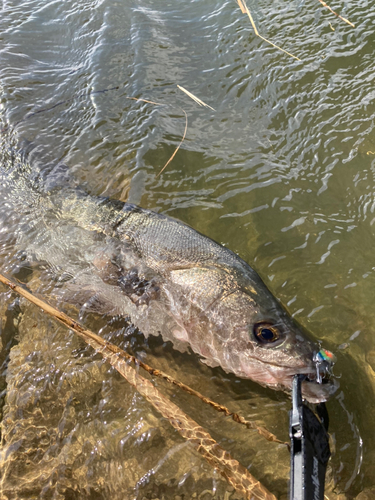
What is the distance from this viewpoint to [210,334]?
3016 millimetres

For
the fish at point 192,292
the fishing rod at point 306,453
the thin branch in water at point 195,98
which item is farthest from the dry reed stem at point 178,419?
the thin branch in water at point 195,98

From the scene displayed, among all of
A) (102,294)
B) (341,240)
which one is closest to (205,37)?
(341,240)

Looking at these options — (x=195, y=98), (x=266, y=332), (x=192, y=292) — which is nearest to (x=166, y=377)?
(x=192, y=292)

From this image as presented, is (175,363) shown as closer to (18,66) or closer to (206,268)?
(206,268)

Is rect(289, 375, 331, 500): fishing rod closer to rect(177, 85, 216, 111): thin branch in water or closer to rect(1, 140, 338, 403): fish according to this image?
rect(1, 140, 338, 403): fish

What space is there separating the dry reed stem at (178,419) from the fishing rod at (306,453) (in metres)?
0.49

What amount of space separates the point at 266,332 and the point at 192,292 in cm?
70

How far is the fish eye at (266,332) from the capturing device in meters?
2.75

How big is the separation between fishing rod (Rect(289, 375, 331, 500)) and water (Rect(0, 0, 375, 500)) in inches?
19.2

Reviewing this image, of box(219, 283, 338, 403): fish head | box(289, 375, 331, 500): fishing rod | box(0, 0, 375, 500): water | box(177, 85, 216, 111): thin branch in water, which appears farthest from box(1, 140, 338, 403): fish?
box(177, 85, 216, 111): thin branch in water

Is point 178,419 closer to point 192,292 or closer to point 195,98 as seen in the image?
point 192,292

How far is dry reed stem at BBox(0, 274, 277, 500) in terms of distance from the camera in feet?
7.88

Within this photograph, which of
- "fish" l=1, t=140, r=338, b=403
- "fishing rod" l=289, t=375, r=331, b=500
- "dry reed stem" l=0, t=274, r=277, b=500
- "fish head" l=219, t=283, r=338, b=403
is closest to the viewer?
"fishing rod" l=289, t=375, r=331, b=500

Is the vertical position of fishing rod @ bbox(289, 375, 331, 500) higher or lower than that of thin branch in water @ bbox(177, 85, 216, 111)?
lower
